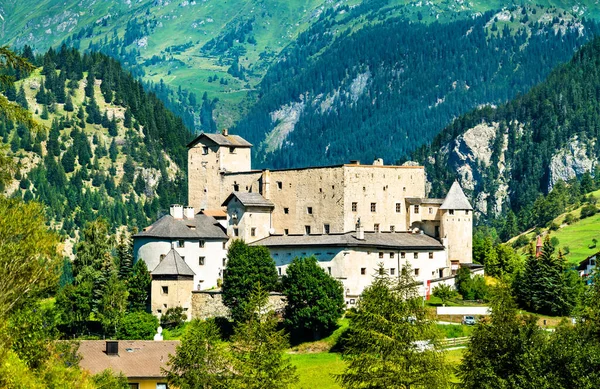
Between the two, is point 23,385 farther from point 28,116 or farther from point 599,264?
point 599,264

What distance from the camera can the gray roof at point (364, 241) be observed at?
108625 millimetres

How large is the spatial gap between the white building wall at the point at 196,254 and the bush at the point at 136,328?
9372 millimetres

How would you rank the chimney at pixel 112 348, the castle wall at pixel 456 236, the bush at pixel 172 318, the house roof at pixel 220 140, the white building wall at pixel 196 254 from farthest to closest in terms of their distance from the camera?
the house roof at pixel 220 140 → the castle wall at pixel 456 236 → the white building wall at pixel 196 254 → the bush at pixel 172 318 → the chimney at pixel 112 348

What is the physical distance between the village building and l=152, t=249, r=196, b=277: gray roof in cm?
2014

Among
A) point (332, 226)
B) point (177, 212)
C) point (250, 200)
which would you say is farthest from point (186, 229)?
point (332, 226)

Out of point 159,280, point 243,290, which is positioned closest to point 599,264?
point 243,290

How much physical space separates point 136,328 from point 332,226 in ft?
71.9

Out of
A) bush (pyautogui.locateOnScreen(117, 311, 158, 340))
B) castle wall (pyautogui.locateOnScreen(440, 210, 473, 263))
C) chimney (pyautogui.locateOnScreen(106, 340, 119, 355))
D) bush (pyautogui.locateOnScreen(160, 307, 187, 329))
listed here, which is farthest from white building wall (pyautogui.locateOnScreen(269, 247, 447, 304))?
chimney (pyautogui.locateOnScreen(106, 340, 119, 355))

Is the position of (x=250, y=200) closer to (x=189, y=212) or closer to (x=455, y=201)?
(x=189, y=212)

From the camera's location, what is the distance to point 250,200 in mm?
115625

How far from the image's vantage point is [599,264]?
67.0 m

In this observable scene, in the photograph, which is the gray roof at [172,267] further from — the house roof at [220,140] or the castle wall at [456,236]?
the castle wall at [456,236]

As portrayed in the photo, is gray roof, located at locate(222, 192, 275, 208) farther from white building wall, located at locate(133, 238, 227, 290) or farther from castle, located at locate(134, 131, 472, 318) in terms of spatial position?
white building wall, located at locate(133, 238, 227, 290)

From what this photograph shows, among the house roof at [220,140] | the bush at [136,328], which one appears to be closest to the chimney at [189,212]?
the house roof at [220,140]
